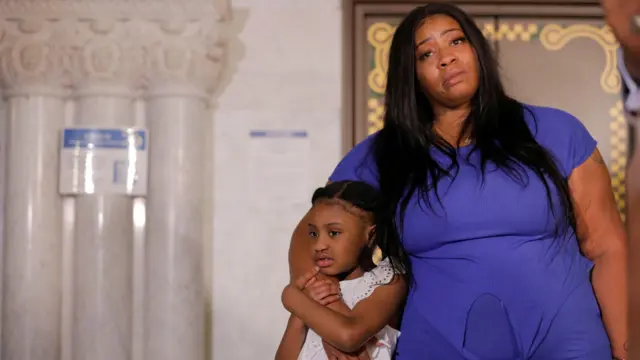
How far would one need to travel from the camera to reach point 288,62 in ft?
9.55

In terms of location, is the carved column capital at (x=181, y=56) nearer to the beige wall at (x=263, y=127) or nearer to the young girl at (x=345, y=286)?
the beige wall at (x=263, y=127)

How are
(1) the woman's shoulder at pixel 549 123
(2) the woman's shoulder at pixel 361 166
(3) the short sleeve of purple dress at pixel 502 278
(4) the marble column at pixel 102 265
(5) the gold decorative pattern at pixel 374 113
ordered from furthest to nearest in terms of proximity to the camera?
(5) the gold decorative pattern at pixel 374 113
(4) the marble column at pixel 102 265
(2) the woman's shoulder at pixel 361 166
(1) the woman's shoulder at pixel 549 123
(3) the short sleeve of purple dress at pixel 502 278

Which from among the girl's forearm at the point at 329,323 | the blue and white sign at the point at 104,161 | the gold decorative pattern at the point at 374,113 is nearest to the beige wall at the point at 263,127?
the gold decorative pattern at the point at 374,113

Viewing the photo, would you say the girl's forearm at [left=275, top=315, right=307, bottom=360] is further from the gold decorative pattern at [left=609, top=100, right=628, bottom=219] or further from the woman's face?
the gold decorative pattern at [left=609, top=100, right=628, bottom=219]

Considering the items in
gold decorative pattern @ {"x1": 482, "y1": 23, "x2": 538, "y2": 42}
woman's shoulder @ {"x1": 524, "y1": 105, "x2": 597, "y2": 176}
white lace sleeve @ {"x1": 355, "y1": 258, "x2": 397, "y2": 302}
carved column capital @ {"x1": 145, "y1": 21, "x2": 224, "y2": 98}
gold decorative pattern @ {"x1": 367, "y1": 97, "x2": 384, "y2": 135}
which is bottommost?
white lace sleeve @ {"x1": 355, "y1": 258, "x2": 397, "y2": 302}

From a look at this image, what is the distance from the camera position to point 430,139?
1681mm

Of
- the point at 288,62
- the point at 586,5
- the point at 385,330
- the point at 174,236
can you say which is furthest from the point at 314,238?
the point at 586,5

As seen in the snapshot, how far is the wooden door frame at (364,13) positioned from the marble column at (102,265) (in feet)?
2.58

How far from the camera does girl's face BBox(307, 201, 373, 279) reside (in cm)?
164

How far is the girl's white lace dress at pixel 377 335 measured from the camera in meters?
1.61

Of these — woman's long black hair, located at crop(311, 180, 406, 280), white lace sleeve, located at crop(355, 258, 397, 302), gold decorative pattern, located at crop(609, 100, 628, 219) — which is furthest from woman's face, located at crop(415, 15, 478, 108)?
gold decorative pattern, located at crop(609, 100, 628, 219)

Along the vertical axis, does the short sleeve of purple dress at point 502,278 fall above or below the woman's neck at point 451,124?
below

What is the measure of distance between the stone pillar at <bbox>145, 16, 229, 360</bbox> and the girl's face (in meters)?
1.16

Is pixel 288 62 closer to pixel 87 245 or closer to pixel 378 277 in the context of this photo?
pixel 87 245
